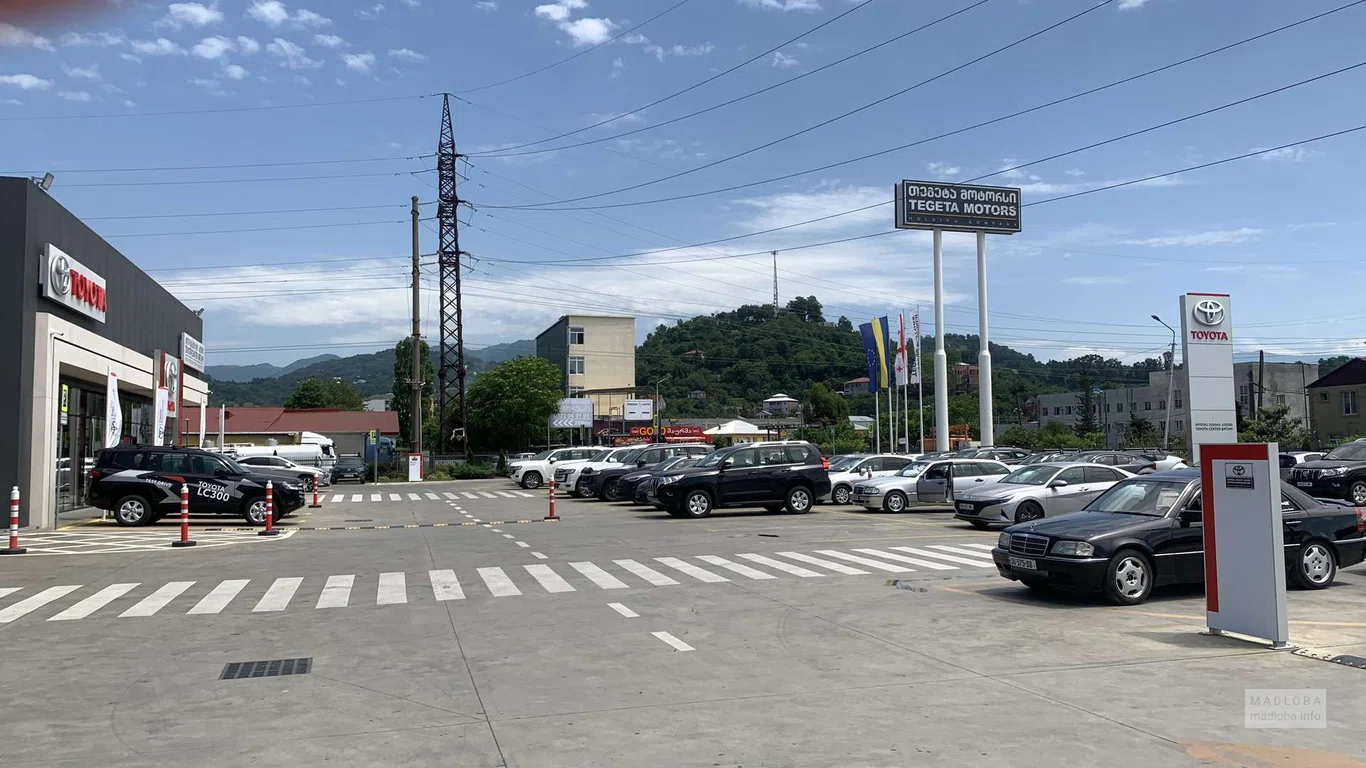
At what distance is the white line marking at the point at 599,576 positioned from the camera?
13.4 meters

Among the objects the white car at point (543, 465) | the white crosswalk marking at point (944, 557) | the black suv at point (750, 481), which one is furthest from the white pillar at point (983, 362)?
the white crosswalk marking at point (944, 557)

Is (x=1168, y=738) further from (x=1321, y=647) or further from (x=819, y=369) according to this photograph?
(x=819, y=369)

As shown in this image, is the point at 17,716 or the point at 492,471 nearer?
the point at 17,716

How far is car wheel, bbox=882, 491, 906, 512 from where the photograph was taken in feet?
90.8

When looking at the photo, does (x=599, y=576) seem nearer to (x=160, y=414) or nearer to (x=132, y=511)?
(x=132, y=511)

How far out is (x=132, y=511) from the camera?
80.0 feet

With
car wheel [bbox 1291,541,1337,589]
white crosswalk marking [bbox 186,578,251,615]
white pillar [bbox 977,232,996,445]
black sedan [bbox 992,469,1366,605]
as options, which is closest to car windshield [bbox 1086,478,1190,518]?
black sedan [bbox 992,469,1366,605]

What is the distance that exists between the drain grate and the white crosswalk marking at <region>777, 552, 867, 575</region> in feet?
26.5

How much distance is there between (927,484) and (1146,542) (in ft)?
52.9

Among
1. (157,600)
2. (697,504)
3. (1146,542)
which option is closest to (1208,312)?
(697,504)

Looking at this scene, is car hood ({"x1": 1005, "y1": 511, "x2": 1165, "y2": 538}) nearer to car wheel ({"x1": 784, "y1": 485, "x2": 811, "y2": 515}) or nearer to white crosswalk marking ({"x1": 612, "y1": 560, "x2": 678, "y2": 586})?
white crosswalk marking ({"x1": 612, "y1": 560, "x2": 678, "y2": 586})

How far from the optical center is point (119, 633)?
10.4m

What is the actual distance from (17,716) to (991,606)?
363 inches

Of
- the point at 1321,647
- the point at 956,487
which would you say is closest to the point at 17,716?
the point at 1321,647
